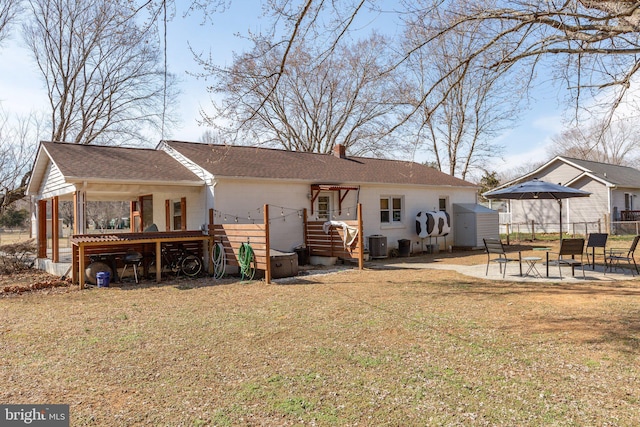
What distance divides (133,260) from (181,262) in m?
1.42

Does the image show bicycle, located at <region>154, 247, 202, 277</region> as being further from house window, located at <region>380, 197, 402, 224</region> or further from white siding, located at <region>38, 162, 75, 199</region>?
house window, located at <region>380, 197, 402, 224</region>

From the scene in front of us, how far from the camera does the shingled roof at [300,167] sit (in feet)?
45.7

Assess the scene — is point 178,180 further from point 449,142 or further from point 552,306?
point 449,142

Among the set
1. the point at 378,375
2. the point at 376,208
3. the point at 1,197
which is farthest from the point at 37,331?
the point at 1,197

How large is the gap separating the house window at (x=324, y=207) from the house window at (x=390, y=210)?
2419mm

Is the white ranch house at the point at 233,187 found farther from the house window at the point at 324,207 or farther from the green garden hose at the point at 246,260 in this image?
the green garden hose at the point at 246,260

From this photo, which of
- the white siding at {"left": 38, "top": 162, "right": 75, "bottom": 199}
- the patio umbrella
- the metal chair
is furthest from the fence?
the white siding at {"left": 38, "top": 162, "right": 75, "bottom": 199}

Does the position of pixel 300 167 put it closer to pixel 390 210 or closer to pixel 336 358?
pixel 390 210

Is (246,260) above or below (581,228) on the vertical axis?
below

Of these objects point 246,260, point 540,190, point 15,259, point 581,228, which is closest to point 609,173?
point 581,228

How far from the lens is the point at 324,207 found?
52.8 feet

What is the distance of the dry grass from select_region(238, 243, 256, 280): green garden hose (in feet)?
8.38

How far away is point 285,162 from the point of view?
54.0 feet

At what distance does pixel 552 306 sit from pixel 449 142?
25913mm
